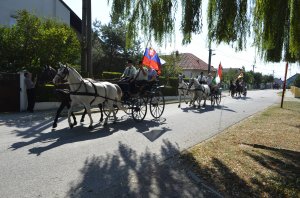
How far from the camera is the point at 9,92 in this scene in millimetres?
15281

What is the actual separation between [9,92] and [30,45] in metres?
2.80

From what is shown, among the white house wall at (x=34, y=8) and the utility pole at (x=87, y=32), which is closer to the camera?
the utility pole at (x=87, y=32)

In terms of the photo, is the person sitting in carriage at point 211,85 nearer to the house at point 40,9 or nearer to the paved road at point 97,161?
the paved road at point 97,161

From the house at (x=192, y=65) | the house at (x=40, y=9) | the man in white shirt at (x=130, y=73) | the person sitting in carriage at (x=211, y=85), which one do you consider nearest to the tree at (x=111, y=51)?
the house at (x=40, y=9)

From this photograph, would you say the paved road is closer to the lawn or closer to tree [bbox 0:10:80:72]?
the lawn

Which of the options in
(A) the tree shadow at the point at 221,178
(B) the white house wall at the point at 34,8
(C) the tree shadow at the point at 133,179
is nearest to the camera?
(C) the tree shadow at the point at 133,179

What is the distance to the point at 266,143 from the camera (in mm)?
9516

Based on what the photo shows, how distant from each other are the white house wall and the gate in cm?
680

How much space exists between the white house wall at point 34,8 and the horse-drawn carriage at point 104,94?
1108 cm

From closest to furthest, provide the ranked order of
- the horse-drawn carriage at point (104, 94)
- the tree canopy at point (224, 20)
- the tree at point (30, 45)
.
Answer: the tree canopy at point (224, 20)
the horse-drawn carriage at point (104, 94)
the tree at point (30, 45)

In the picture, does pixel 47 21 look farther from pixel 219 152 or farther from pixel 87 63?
pixel 219 152

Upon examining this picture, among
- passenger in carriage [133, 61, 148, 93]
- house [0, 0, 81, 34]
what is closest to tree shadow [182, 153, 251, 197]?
passenger in carriage [133, 61, 148, 93]

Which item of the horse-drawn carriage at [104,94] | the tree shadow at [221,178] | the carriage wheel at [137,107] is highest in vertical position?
the horse-drawn carriage at [104,94]

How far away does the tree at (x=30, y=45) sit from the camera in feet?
54.3
